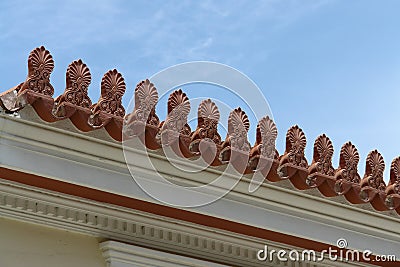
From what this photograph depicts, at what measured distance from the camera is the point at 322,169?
7008 millimetres

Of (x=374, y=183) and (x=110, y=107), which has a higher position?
(x=374, y=183)

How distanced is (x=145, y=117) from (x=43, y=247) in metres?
1.12

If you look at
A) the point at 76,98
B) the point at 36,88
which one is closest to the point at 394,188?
the point at 76,98

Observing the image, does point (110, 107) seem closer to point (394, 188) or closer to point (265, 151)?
point (265, 151)

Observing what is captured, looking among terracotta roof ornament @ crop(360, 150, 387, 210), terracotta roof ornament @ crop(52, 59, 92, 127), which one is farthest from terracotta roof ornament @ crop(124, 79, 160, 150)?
terracotta roof ornament @ crop(360, 150, 387, 210)

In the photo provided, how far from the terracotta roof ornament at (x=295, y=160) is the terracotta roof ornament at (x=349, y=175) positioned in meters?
0.33

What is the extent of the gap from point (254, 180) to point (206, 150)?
452 mm

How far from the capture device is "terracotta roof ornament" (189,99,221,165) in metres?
6.33

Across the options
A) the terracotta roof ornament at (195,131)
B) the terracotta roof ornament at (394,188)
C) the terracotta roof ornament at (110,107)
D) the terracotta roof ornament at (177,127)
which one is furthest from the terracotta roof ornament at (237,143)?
the terracotta roof ornament at (394,188)

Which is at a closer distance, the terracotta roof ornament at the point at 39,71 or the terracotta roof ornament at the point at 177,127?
the terracotta roof ornament at the point at 39,71

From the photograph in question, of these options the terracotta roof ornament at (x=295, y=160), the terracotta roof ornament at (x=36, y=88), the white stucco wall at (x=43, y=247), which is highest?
the terracotta roof ornament at (x=295, y=160)

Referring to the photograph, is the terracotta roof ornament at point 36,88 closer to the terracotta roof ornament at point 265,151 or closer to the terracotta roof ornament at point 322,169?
the terracotta roof ornament at point 265,151

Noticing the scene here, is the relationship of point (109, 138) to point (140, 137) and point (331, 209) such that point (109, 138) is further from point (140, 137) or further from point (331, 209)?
point (331, 209)

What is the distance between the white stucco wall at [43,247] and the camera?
6152mm
